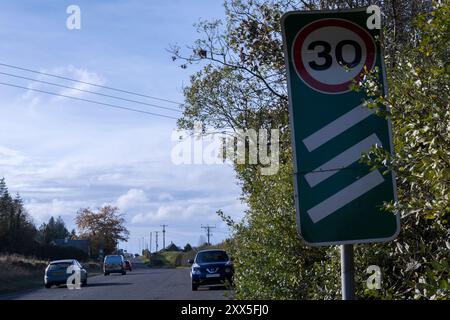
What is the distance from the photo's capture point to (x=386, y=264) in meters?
5.48

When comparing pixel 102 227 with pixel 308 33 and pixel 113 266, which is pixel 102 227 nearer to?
pixel 113 266


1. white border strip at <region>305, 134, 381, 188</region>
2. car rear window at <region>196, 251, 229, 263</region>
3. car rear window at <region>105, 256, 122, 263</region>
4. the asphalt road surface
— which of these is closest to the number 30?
white border strip at <region>305, 134, 381, 188</region>

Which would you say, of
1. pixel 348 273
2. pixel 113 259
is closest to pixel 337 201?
pixel 348 273

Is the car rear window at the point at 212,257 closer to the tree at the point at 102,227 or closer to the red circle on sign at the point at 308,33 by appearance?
the red circle on sign at the point at 308,33

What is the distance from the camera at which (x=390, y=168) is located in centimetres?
303

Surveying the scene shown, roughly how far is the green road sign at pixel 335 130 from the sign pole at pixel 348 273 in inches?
2.5

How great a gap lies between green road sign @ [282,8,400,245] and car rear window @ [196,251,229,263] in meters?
25.4

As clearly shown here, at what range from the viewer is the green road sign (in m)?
2.96

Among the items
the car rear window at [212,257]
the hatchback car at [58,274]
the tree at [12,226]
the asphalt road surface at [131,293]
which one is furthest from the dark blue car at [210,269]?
the tree at [12,226]

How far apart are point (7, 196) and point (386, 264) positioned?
3893 inches

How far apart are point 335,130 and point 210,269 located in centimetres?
2480

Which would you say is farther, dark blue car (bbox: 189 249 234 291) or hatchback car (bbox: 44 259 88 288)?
hatchback car (bbox: 44 259 88 288)

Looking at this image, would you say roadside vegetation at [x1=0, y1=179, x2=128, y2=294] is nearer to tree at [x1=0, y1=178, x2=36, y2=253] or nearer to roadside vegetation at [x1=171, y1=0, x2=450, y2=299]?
tree at [x1=0, y1=178, x2=36, y2=253]
